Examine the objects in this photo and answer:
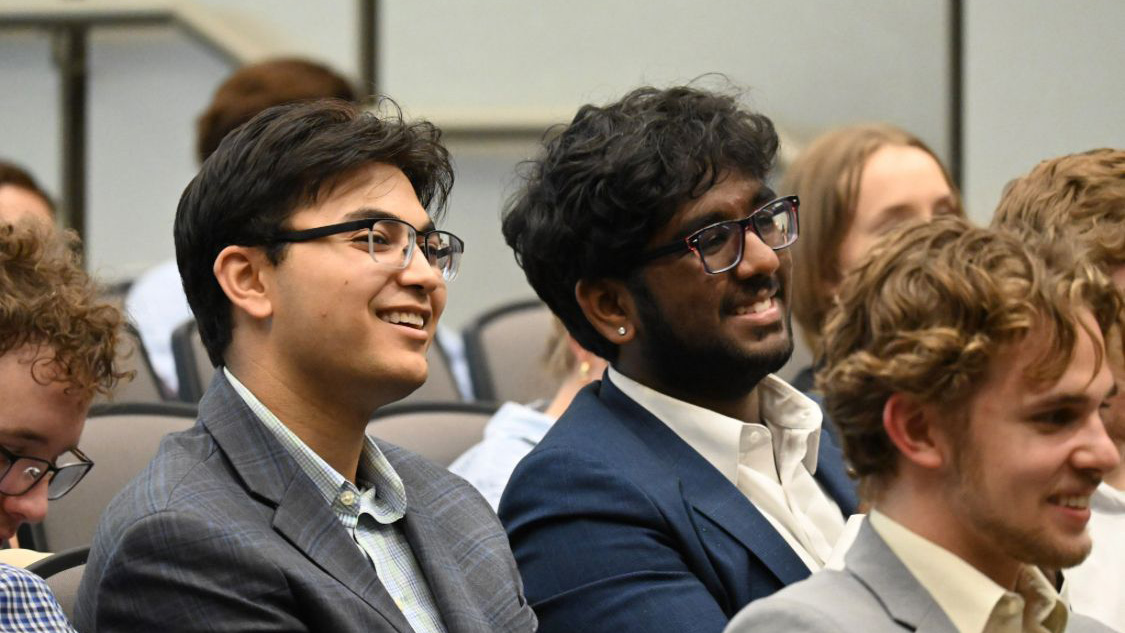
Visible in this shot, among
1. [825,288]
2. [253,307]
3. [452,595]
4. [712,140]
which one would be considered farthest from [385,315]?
[825,288]

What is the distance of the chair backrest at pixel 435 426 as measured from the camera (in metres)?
3.26

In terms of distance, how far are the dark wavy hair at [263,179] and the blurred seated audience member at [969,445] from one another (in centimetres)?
78

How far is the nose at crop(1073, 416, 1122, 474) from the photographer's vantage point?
171cm

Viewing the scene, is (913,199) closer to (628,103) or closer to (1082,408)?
(628,103)

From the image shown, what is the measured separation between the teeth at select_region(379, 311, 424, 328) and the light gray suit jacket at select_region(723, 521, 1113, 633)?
66 centimetres

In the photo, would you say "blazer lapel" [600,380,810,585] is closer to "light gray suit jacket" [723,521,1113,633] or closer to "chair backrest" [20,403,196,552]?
"light gray suit jacket" [723,521,1113,633]

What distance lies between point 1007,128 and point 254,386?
12.2 feet

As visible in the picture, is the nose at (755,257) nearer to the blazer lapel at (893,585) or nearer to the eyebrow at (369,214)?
the eyebrow at (369,214)

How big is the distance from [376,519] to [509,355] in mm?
2212

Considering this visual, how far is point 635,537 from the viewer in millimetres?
2260

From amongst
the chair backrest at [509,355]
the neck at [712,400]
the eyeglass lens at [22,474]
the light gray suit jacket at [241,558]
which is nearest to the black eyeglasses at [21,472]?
→ the eyeglass lens at [22,474]

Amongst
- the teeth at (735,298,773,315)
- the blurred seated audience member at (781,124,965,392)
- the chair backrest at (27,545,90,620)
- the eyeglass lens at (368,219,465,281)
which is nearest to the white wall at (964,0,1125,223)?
the blurred seated audience member at (781,124,965,392)

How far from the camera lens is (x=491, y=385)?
167 inches

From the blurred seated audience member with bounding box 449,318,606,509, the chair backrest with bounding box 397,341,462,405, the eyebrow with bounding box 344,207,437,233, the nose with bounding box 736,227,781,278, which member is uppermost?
the eyebrow with bounding box 344,207,437,233
